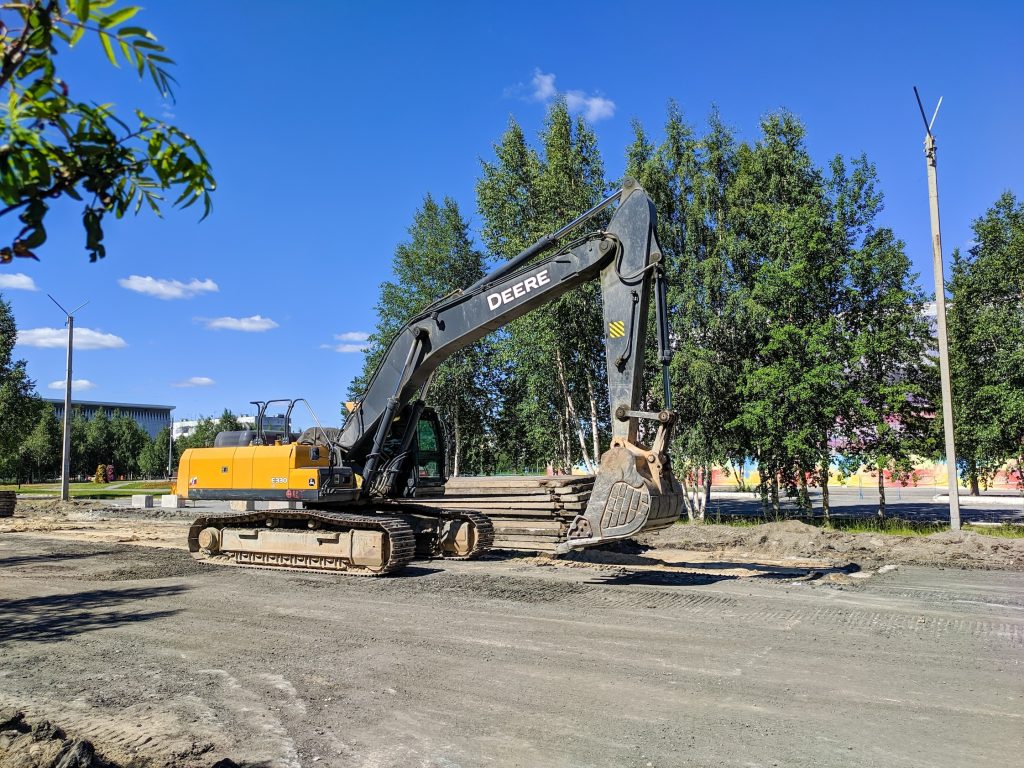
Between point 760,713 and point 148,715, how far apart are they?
4.50 metres

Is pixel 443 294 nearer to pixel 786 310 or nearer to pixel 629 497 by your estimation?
pixel 786 310

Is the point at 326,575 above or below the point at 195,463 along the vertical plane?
below

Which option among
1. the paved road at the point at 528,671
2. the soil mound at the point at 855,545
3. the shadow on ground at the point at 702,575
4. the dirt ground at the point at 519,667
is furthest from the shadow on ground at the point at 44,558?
the soil mound at the point at 855,545

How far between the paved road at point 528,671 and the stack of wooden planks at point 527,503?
366 cm

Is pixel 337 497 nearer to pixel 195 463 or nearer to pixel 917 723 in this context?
pixel 195 463

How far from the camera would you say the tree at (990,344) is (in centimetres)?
1962

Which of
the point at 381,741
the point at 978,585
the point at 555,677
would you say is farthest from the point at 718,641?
the point at 978,585

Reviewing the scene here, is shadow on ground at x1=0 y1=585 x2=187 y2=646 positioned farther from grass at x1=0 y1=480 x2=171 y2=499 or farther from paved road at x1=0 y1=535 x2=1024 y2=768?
grass at x1=0 y1=480 x2=171 y2=499

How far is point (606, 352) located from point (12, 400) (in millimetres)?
37383

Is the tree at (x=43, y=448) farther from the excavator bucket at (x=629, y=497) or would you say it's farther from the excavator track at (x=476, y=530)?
the excavator bucket at (x=629, y=497)

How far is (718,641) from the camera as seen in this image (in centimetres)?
764

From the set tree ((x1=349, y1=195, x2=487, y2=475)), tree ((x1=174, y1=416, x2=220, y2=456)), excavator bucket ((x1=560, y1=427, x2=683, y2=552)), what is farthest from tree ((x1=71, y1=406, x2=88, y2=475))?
excavator bucket ((x1=560, y1=427, x2=683, y2=552))

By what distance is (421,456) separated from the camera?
13.9 m

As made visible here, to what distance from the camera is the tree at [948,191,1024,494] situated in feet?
64.4
